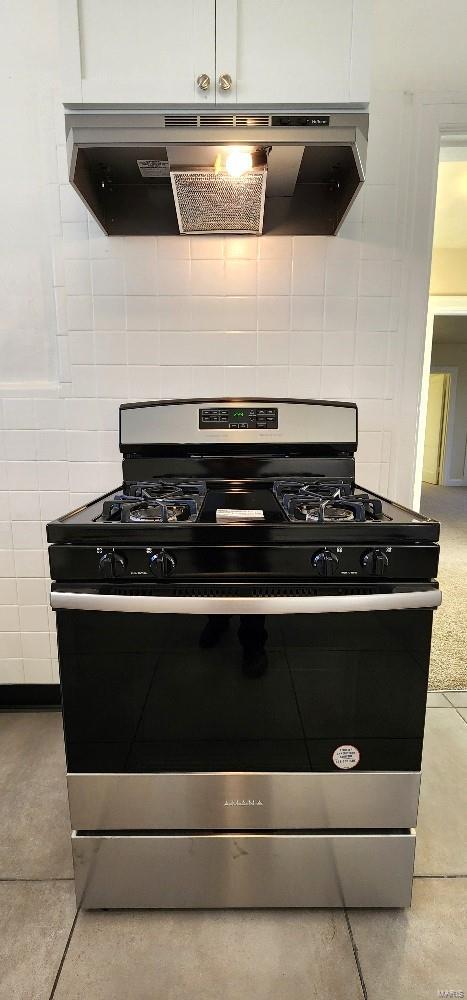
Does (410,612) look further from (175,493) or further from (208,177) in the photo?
(208,177)

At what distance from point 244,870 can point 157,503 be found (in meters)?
0.87

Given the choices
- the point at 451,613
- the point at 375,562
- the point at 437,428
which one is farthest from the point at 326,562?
the point at 437,428

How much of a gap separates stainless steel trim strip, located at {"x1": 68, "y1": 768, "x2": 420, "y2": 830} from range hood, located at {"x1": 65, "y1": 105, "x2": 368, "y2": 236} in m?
1.46

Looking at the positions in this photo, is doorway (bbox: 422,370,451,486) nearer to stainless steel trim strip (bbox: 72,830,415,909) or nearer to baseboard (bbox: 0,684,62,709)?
baseboard (bbox: 0,684,62,709)

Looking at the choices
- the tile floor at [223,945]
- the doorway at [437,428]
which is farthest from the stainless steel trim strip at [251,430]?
the doorway at [437,428]

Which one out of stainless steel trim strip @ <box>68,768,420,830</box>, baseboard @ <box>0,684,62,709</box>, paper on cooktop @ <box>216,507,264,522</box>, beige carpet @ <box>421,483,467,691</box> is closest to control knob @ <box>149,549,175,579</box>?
paper on cooktop @ <box>216,507,264,522</box>

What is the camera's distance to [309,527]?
38.6 inches

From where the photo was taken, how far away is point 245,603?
98 centimetres

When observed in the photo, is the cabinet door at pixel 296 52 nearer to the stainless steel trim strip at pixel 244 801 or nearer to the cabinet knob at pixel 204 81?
the cabinet knob at pixel 204 81

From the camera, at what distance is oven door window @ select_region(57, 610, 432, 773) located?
101 centimetres

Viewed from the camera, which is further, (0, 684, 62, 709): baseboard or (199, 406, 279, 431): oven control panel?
(0, 684, 62, 709): baseboard

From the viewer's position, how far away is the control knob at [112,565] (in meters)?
0.98

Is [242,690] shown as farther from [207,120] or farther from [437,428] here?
[437,428]

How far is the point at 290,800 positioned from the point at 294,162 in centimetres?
162
